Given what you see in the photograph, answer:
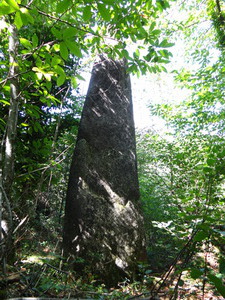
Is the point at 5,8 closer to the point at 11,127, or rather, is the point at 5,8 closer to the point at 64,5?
the point at 64,5

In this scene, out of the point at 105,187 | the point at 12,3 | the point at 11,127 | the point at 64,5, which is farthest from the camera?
the point at 105,187

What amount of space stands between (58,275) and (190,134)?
4.20m

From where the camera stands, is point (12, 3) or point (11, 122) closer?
point (12, 3)

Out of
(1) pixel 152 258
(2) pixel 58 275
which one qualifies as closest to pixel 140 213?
(1) pixel 152 258

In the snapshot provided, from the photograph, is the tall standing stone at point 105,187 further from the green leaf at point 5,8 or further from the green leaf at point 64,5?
the green leaf at point 5,8

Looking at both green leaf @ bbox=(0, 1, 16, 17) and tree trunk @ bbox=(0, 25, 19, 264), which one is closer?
green leaf @ bbox=(0, 1, 16, 17)

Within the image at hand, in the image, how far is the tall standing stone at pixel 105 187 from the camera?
3.82 meters

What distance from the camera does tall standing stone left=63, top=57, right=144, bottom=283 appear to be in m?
3.82

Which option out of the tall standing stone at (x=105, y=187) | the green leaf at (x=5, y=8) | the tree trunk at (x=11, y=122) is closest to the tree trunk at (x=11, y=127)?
the tree trunk at (x=11, y=122)

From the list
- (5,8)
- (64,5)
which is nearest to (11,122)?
(5,8)

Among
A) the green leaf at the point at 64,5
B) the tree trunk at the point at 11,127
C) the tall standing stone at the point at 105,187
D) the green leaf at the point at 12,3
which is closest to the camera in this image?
the green leaf at the point at 12,3

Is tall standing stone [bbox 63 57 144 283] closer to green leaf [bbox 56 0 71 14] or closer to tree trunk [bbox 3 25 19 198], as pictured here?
tree trunk [bbox 3 25 19 198]

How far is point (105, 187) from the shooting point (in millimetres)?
4395

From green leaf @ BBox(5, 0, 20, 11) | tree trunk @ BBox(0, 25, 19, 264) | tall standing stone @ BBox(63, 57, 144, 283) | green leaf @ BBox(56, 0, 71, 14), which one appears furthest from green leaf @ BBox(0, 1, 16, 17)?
tall standing stone @ BBox(63, 57, 144, 283)
